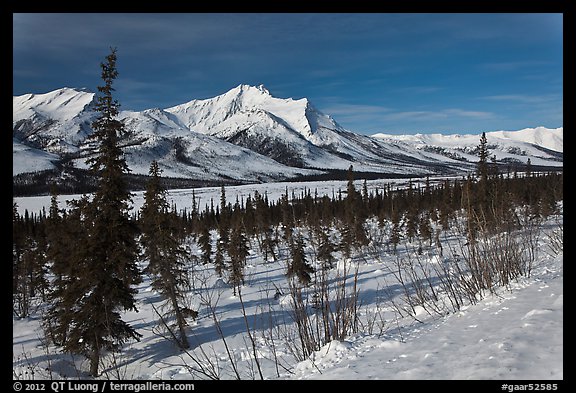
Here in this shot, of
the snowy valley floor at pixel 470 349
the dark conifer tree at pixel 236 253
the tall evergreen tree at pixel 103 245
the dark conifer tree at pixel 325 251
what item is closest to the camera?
the snowy valley floor at pixel 470 349

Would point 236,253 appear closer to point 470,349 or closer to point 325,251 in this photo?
point 325,251

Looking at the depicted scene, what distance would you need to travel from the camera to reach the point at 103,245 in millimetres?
15008

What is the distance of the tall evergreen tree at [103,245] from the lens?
47.4 ft

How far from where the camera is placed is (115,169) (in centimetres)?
1459

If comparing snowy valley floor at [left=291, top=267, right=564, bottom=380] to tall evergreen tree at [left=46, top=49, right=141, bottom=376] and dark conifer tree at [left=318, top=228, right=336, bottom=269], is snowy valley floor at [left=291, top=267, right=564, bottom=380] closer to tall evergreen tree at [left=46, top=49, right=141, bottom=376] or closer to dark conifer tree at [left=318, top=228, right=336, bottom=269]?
dark conifer tree at [left=318, top=228, right=336, bottom=269]

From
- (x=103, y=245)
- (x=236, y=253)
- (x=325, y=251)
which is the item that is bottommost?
(x=236, y=253)

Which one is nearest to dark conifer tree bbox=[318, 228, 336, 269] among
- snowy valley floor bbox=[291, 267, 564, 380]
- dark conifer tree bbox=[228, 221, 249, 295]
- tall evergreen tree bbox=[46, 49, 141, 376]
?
snowy valley floor bbox=[291, 267, 564, 380]

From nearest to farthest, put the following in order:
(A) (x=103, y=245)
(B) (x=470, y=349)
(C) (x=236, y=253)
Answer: (B) (x=470, y=349)
(A) (x=103, y=245)
(C) (x=236, y=253)

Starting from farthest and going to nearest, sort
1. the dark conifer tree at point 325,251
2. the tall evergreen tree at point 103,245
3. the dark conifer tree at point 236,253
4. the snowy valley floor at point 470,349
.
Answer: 1. the dark conifer tree at point 236,253
2. the tall evergreen tree at point 103,245
3. the dark conifer tree at point 325,251
4. the snowy valley floor at point 470,349

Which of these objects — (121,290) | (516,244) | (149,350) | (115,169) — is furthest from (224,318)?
(516,244)

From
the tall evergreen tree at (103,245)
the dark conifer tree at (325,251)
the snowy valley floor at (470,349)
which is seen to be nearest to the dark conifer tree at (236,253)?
the dark conifer tree at (325,251)

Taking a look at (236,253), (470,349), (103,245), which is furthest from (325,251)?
(236,253)

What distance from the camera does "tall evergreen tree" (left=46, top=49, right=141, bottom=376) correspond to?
14461 mm

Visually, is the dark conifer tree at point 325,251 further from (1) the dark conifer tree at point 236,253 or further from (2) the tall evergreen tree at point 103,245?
(2) the tall evergreen tree at point 103,245
